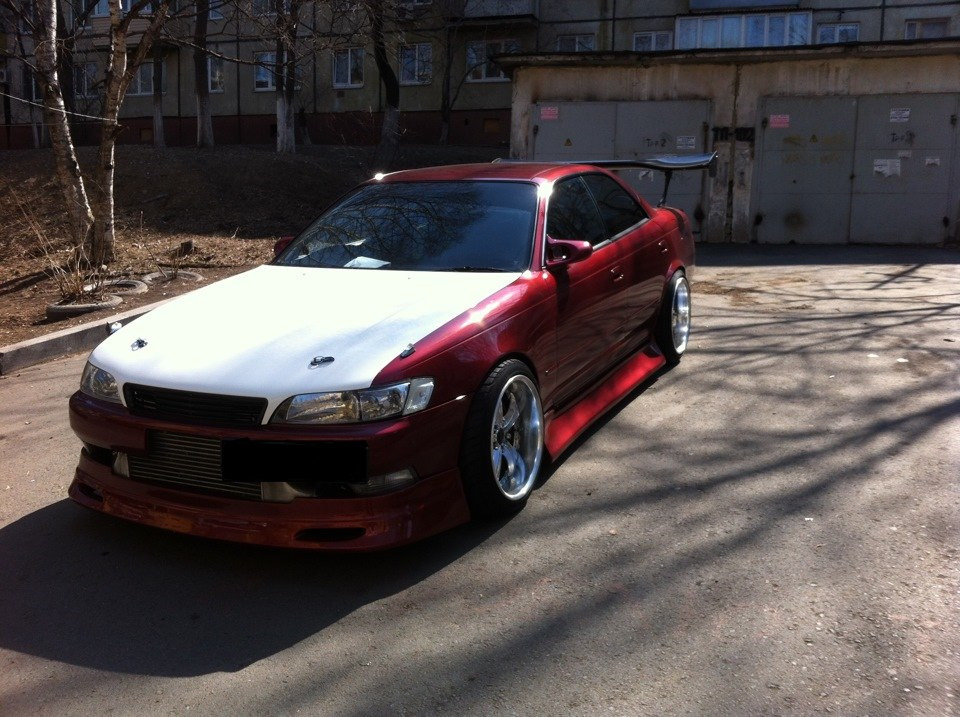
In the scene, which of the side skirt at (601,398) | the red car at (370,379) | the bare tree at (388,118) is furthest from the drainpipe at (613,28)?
the red car at (370,379)

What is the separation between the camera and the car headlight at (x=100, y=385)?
3.85 m

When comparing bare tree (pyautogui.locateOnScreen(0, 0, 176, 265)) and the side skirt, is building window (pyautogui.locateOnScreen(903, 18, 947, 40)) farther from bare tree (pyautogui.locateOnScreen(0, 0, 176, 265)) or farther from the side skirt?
the side skirt

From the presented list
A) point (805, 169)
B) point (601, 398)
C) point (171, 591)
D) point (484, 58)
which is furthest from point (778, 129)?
point (484, 58)

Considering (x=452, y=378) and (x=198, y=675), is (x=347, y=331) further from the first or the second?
(x=198, y=675)

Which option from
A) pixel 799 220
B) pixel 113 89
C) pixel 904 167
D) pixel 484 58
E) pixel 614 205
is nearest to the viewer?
pixel 614 205

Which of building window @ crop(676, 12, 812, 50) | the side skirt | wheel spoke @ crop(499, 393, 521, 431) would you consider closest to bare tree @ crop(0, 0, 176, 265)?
the side skirt

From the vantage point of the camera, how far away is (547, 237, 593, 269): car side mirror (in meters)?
4.73

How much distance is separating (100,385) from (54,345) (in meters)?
4.38

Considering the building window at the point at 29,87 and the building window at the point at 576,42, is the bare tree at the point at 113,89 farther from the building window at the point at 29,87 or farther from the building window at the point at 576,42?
the building window at the point at 29,87

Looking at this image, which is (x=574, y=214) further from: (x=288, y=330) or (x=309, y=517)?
(x=309, y=517)

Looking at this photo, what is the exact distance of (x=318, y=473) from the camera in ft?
11.4

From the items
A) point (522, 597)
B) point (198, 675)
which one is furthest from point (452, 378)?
point (198, 675)

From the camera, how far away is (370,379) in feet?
11.6

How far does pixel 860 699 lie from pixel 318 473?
1.97m
